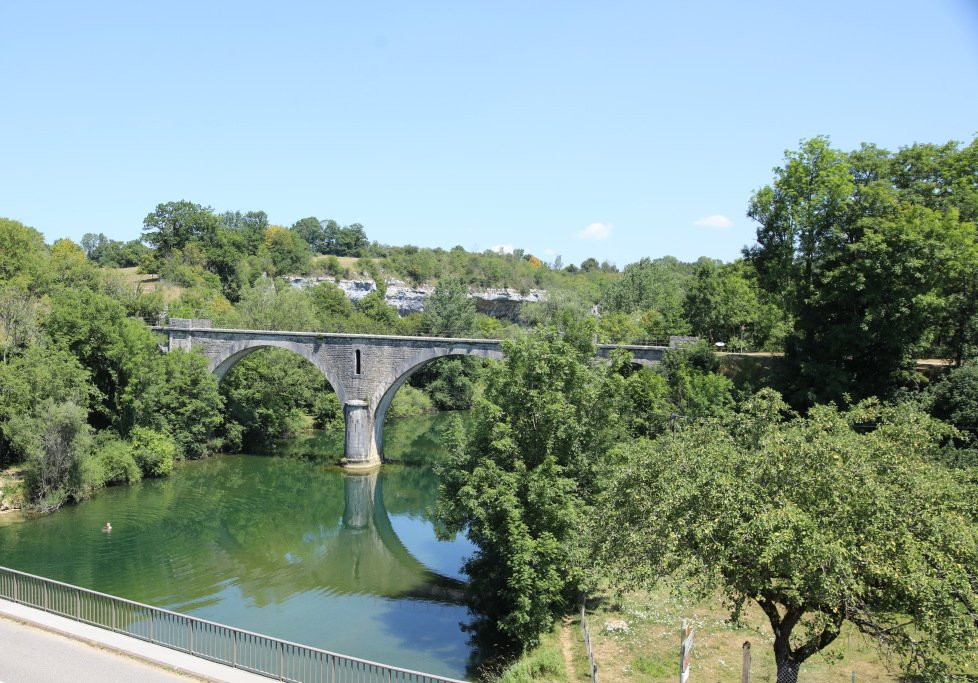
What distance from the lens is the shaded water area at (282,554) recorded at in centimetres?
1827

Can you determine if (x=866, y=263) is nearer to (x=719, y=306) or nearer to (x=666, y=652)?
(x=719, y=306)

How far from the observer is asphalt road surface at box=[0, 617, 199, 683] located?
10.8 meters

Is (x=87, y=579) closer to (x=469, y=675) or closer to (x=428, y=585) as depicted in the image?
(x=428, y=585)

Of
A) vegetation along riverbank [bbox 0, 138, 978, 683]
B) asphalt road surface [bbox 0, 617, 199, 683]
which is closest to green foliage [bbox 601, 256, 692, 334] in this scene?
vegetation along riverbank [bbox 0, 138, 978, 683]

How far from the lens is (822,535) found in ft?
29.9

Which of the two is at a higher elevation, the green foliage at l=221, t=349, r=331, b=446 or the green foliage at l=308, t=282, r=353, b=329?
the green foliage at l=308, t=282, r=353, b=329

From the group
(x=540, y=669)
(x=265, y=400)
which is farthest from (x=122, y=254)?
(x=540, y=669)

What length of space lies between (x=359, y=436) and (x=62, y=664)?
24.8 metres

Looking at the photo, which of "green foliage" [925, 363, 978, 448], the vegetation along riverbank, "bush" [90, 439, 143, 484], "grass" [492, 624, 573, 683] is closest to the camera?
the vegetation along riverbank

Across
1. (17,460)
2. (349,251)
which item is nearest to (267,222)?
(349,251)

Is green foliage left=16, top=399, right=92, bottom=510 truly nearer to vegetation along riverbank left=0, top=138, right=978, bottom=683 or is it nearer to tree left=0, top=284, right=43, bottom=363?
vegetation along riverbank left=0, top=138, right=978, bottom=683

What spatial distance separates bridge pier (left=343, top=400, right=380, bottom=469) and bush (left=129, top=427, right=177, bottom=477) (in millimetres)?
7771

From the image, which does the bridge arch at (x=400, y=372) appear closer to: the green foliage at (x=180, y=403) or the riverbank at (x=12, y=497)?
the green foliage at (x=180, y=403)

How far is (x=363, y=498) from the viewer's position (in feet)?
104
